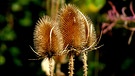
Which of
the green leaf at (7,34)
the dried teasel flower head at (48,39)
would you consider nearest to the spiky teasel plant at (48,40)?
the dried teasel flower head at (48,39)

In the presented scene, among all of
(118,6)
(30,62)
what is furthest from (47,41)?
(30,62)

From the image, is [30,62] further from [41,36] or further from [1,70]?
[41,36]

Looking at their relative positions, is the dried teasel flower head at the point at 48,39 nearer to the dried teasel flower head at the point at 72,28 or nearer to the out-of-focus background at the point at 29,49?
the dried teasel flower head at the point at 72,28

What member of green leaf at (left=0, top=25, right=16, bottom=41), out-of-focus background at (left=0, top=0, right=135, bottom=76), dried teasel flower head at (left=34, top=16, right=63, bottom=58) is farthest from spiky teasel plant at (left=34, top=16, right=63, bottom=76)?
green leaf at (left=0, top=25, right=16, bottom=41)

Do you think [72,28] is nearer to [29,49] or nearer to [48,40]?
[48,40]

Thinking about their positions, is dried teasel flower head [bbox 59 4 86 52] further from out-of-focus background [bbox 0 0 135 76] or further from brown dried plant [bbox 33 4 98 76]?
out-of-focus background [bbox 0 0 135 76]

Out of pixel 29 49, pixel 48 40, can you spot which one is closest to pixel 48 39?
pixel 48 40
